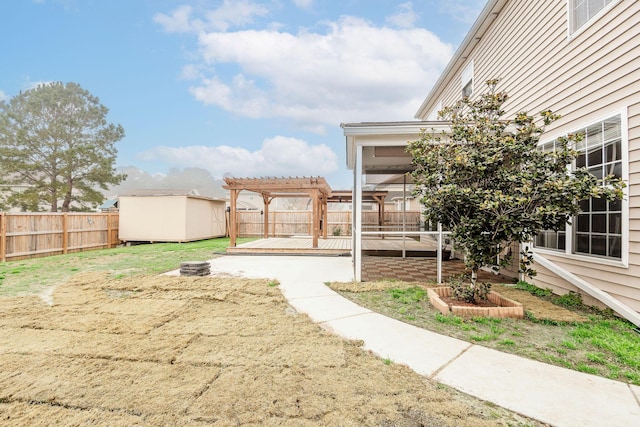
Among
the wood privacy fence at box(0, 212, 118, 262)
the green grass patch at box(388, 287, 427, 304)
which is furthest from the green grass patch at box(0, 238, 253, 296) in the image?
the green grass patch at box(388, 287, 427, 304)

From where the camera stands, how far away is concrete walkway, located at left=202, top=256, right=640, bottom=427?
1.86m

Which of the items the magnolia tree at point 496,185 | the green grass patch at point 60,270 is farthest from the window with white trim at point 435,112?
the green grass patch at point 60,270

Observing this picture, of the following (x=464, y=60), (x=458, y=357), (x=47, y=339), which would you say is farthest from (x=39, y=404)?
(x=464, y=60)

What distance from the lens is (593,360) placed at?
8.39 ft

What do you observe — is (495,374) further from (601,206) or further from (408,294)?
(601,206)

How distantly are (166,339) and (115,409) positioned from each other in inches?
44.6

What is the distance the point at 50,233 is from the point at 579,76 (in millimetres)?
13853

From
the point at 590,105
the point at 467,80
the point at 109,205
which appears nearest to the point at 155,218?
the point at 467,80

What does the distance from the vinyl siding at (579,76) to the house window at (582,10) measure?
0.13 metres

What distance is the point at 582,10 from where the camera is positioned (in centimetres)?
445

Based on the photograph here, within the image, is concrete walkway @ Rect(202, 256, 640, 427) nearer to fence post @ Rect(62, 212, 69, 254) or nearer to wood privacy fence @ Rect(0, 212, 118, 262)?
wood privacy fence @ Rect(0, 212, 118, 262)

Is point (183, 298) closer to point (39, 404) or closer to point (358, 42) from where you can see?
point (39, 404)

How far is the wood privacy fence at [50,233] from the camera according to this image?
29.2 ft

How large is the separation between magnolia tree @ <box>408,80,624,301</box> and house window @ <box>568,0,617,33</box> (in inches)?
71.8
